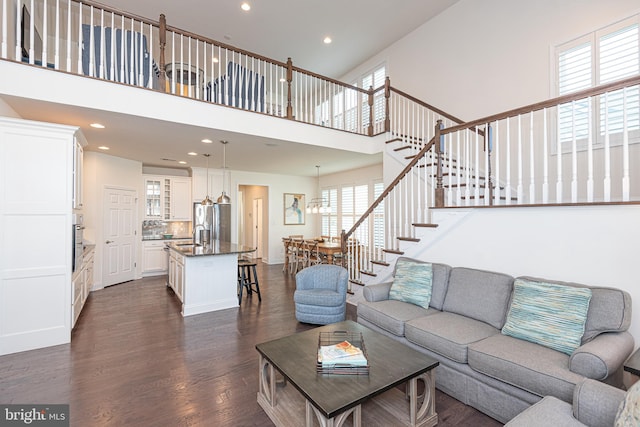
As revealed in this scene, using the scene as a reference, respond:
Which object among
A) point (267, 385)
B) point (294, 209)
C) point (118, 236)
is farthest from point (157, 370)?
point (294, 209)

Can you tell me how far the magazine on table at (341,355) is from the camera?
1932 millimetres

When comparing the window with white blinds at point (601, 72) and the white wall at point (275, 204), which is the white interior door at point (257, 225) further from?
the window with white blinds at point (601, 72)

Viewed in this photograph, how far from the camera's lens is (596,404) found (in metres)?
1.42

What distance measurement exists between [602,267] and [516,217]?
753 mm

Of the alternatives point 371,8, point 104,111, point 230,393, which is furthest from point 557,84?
point 104,111

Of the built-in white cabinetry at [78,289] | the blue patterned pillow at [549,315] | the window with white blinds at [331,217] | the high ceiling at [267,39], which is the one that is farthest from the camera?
the window with white blinds at [331,217]

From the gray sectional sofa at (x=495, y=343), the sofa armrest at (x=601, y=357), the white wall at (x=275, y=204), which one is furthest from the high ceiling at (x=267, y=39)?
the sofa armrest at (x=601, y=357)

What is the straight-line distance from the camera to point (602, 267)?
2361mm

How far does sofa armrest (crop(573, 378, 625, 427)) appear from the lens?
4.52ft

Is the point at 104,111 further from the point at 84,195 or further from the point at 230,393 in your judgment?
the point at 230,393

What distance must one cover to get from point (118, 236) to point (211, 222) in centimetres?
196

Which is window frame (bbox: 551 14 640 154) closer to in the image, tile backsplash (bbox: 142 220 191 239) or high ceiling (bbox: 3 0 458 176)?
high ceiling (bbox: 3 0 458 176)

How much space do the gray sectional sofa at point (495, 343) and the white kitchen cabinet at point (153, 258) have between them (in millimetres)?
5874

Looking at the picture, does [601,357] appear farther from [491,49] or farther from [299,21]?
[299,21]
